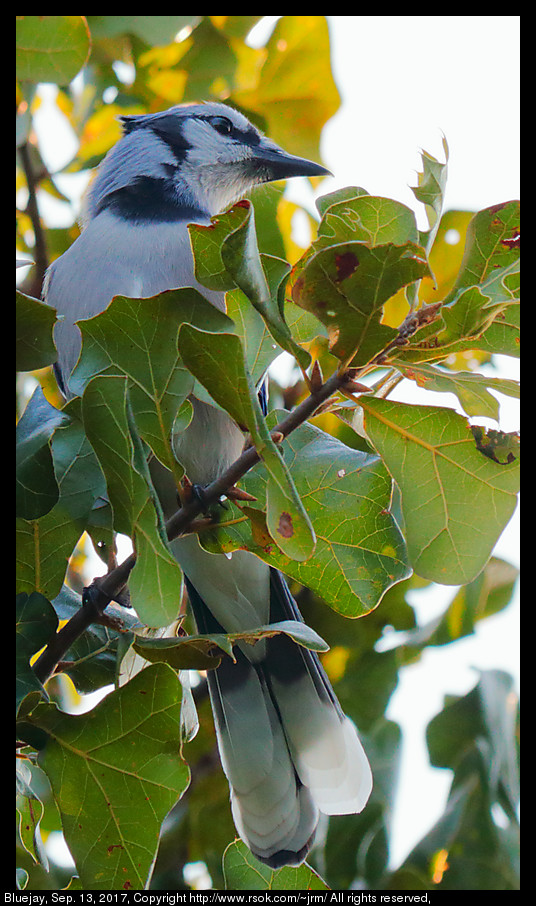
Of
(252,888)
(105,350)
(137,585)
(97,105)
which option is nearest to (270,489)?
(137,585)

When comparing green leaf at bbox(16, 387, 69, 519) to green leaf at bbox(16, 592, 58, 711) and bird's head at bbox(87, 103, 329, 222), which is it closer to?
green leaf at bbox(16, 592, 58, 711)

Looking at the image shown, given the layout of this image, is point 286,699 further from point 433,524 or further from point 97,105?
point 97,105

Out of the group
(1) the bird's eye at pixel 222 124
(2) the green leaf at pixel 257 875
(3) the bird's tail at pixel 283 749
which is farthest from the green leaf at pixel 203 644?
(1) the bird's eye at pixel 222 124

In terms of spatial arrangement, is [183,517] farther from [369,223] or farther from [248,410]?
[369,223]

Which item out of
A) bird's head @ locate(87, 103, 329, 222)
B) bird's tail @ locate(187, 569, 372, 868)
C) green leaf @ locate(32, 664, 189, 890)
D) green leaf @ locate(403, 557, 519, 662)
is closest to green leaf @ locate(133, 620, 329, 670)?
green leaf @ locate(32, 664, 189, 890)

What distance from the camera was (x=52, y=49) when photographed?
2.30 meters

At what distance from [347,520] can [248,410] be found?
36cm

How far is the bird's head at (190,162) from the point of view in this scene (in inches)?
110

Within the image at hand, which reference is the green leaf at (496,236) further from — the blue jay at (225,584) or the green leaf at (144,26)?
the green leaf at (144,26)

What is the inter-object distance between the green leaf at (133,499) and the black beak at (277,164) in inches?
84.3

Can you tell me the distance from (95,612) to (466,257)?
2.49 feet

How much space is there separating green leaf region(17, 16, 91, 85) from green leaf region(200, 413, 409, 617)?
1.44 metres

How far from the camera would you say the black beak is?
3100mm

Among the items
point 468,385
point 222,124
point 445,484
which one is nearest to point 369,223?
point 468,385
